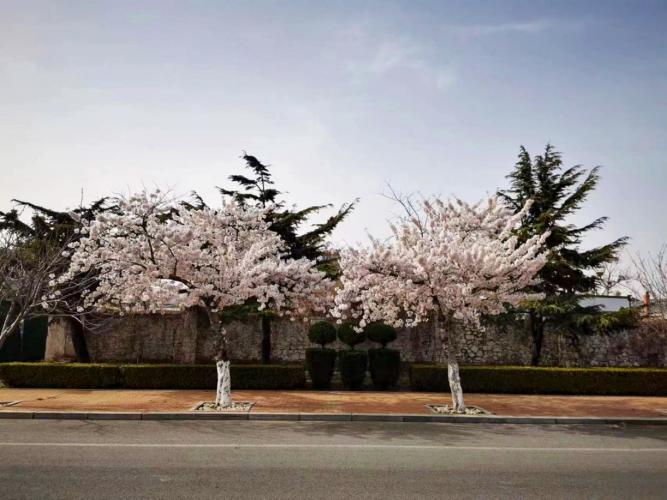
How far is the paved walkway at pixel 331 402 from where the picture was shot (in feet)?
38.1

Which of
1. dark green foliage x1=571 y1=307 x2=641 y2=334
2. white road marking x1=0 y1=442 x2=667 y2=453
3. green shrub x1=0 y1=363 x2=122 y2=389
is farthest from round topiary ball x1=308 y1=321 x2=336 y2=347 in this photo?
white road marking x1=0 y1=442 x2=667 y2=453

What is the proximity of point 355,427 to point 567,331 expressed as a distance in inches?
542

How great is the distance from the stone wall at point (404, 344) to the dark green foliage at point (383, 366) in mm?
4947

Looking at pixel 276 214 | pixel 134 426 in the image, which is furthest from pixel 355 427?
pixel 276 214

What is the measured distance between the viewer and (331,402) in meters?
12.8

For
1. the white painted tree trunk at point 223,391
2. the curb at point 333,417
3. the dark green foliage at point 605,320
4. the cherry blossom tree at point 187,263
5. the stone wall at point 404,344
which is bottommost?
the curb at point 333,417

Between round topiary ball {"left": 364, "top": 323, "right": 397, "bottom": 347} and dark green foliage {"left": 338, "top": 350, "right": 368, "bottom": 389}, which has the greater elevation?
round topiary ball {"left": 364, "top": 323, "right": 397, "bottom": 347}

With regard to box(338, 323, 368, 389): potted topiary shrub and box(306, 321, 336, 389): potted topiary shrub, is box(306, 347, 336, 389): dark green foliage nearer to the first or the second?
box(306, 321, 336, 389): potted topiary shrub

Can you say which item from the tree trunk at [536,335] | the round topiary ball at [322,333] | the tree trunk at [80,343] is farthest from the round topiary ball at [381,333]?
the tree trunk at [80,343]

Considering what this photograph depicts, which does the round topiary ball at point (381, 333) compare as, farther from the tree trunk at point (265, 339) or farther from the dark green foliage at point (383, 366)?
the tree trunk at point (265, 339)

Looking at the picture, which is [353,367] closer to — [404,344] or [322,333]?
[322,333]

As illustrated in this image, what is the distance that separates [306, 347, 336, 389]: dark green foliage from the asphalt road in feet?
17.7

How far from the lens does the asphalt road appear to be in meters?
5.71

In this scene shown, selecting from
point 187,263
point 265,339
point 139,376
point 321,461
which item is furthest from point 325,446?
point 265,339
